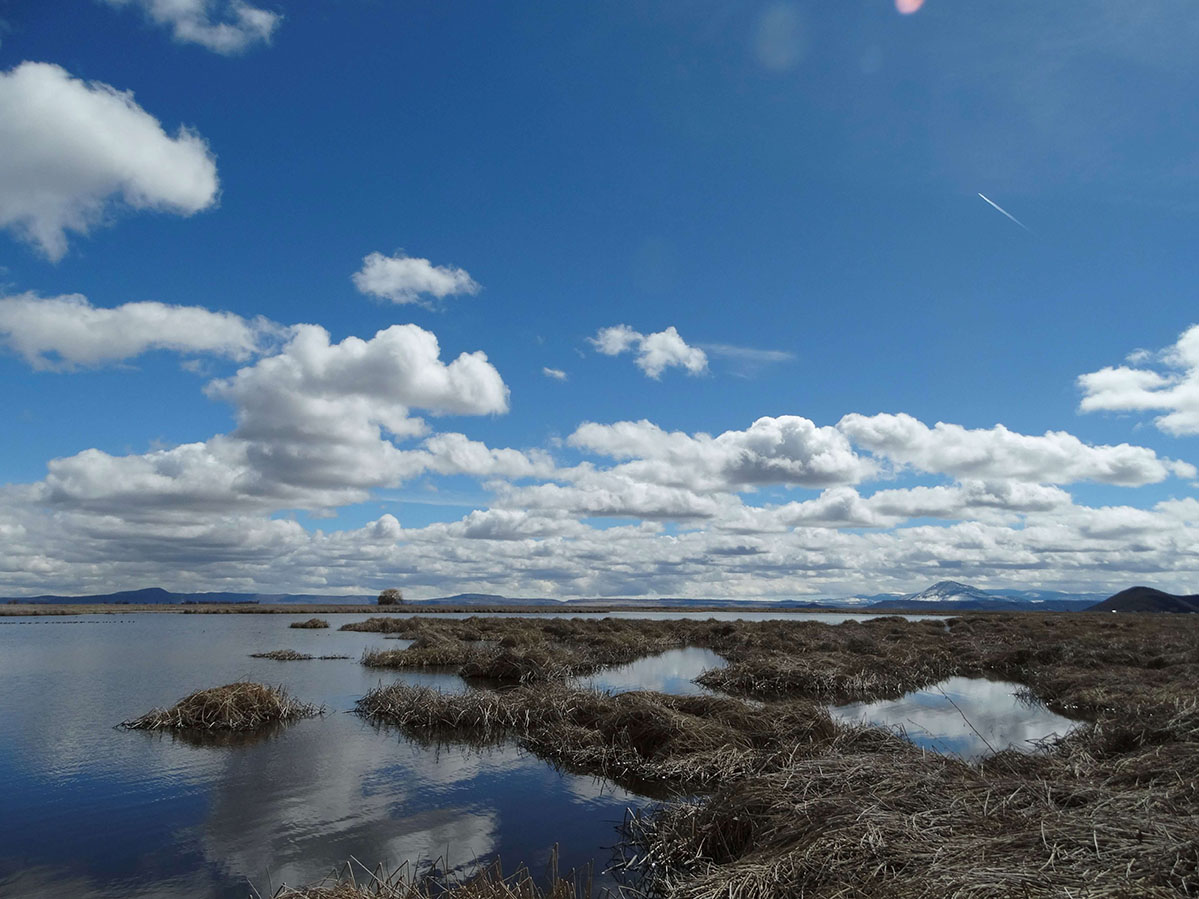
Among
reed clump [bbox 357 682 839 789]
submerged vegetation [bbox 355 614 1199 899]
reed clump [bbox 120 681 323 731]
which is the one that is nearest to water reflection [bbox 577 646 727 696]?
submerged vegetation [bbox 355 614 1199 899]

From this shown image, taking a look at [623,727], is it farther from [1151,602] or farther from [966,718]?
[1151,602]

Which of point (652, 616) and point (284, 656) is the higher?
point (284, 656)

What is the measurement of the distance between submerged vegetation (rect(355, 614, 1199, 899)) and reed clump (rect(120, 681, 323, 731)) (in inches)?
111

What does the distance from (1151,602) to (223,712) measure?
230088 millimetres

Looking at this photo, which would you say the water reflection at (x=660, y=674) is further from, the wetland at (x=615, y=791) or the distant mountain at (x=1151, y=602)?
the distant mountain at (x=1151, y=602)

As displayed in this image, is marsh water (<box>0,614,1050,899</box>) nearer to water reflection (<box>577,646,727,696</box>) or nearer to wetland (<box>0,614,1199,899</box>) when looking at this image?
wetland (<box>0,614,1199,899</box>)

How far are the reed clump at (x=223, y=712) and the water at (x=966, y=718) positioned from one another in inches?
623

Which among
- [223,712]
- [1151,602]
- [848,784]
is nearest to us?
[848,784]

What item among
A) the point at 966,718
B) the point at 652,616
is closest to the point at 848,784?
the point at 966,718

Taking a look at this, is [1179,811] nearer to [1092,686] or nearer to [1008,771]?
[1008,771]

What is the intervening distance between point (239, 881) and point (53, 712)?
53.7ft

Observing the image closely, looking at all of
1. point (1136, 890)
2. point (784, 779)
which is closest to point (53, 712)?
point (784, 779)

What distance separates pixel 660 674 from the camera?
33.4 metres

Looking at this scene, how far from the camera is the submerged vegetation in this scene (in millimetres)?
6344
